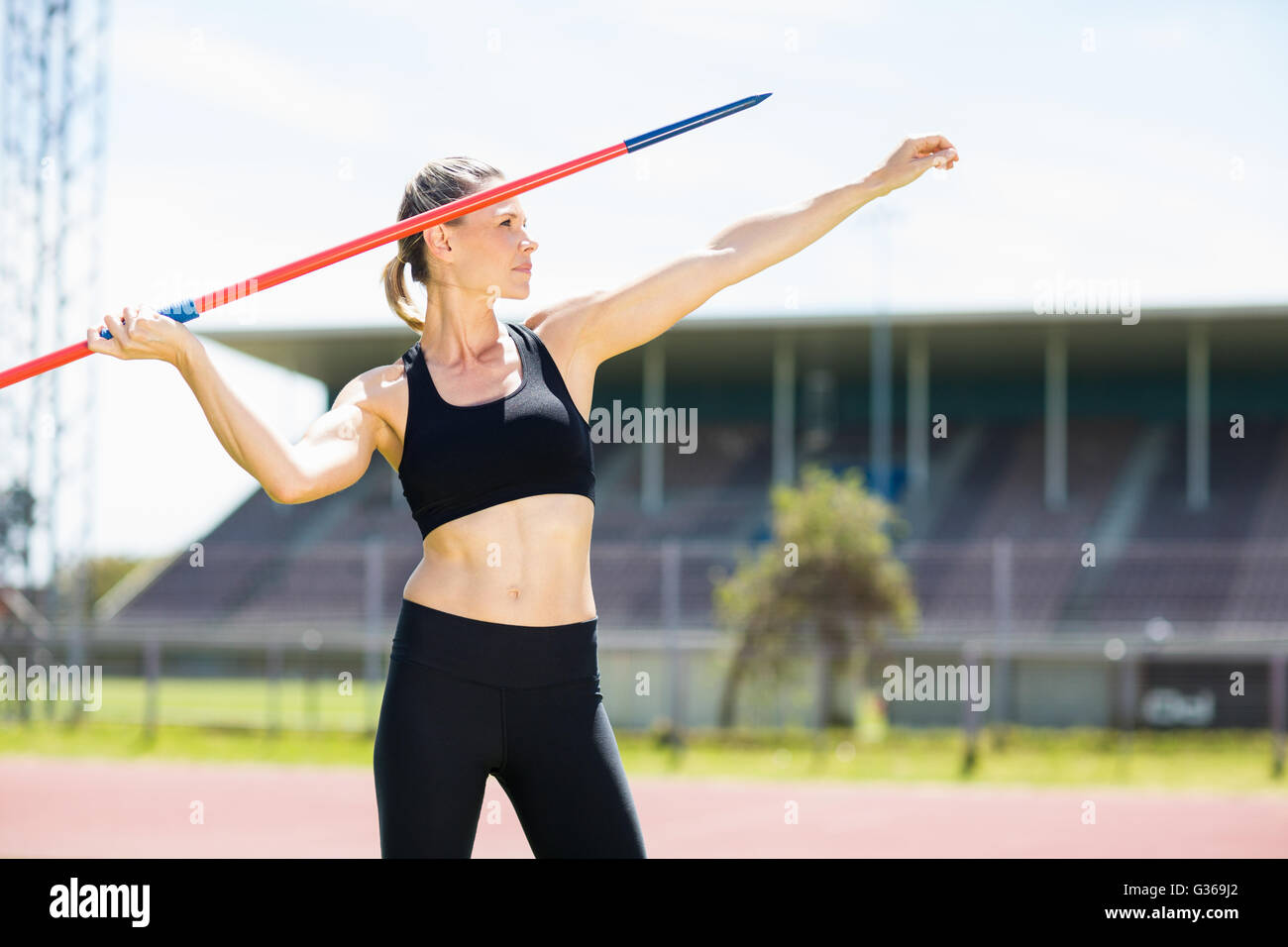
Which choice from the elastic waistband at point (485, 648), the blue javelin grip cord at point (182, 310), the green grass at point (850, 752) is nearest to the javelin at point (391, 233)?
the blue javelin grip cord at point (182, 310)

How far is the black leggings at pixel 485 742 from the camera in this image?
2.61 m

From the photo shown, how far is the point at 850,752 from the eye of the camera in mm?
14477

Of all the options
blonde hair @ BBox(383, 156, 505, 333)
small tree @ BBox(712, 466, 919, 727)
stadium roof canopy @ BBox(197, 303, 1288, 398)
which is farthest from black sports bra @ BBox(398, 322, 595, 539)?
stadium roof canopy @ BBox(197, 303, 1288, 398)

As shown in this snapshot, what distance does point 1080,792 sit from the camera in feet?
41.0

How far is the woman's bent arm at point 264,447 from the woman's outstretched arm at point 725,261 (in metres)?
0.59

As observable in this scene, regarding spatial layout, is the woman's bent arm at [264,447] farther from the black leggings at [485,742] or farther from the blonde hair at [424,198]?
the blonde hair at [424,198]

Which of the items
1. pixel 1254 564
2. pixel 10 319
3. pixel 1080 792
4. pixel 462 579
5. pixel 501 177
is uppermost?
pixel 10 319

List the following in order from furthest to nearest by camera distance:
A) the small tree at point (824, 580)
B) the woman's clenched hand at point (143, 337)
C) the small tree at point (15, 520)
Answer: the small tree at point (15, 520)
the small tree at point (824, 580)
the woman's clenched hand at point (143, 337)

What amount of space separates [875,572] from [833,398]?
14.7 metres

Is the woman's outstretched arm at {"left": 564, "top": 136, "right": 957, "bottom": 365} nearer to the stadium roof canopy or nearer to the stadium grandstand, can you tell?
the stadium grandstand

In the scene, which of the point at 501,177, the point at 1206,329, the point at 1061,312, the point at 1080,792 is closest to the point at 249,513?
the point at 1061,312

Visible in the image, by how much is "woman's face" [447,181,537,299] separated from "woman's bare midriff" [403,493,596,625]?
442 millimetres

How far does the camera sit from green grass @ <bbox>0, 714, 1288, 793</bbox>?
1348 cm

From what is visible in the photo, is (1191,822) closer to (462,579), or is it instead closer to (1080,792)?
(1080,792)
